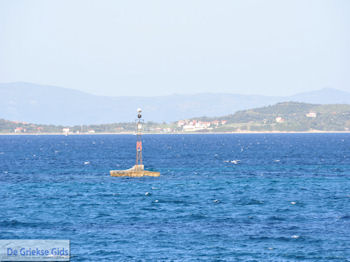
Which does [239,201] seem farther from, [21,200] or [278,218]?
[21,200]

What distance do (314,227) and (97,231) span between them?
780 inches

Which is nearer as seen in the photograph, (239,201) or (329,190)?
(239,201)

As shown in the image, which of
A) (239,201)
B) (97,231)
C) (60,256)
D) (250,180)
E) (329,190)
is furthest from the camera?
(250,180)

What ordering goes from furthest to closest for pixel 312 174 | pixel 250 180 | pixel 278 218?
pixel 312 174
pixel 250 180
pixel 278 218

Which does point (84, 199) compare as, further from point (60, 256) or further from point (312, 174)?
point (312, 174)

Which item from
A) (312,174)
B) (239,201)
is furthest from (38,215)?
(312,174)

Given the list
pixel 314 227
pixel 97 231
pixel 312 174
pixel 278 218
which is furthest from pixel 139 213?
pixel 312 174

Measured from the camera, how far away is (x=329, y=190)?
258ft

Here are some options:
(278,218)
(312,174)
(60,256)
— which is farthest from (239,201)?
(312,174)

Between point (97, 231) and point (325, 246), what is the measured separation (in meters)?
19.7

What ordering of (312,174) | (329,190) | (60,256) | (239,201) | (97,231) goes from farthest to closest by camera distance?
(312,174) < (329,190) < (239,201) < (97,231) < (60,256)

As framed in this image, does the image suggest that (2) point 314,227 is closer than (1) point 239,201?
Yes

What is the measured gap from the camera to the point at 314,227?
53781mm

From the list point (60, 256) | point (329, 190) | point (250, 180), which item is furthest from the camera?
point (250, 180)
